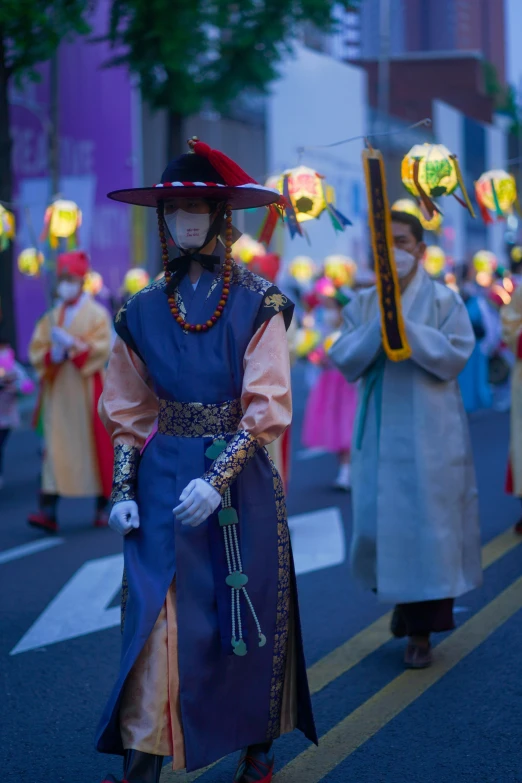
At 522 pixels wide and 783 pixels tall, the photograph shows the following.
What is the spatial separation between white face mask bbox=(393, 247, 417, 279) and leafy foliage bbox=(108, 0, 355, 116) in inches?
496

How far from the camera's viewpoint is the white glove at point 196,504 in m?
3.44

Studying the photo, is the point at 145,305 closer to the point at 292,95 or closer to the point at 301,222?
the point at 301,222

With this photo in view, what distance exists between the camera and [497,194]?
21.9 ft

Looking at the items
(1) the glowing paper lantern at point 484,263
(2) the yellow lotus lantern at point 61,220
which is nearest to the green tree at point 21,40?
(1) the glowing paper lantern at point 484,263

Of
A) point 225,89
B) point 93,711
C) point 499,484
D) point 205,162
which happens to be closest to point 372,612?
point 93,711

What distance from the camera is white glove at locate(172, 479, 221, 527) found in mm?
3441

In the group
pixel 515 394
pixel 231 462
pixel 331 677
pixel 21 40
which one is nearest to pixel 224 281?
pixel 231 462

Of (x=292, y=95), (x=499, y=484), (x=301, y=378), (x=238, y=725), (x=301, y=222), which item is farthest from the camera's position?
(x=292, y=95)

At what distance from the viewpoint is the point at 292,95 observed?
32.9m

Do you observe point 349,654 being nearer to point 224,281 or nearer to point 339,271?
point 224,281

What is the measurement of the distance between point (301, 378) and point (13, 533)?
551 inches

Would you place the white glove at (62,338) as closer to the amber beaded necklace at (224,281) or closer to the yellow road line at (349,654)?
the yellow road line at (349,654)

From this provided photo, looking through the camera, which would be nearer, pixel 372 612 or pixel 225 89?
pixel 372 612

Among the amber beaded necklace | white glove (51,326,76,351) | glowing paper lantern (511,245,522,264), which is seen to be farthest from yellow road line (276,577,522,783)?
glowing paper lantern (511,245,522,264)
